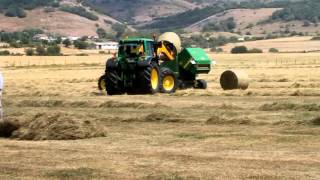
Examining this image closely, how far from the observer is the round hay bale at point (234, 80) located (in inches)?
1161

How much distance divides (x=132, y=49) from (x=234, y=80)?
14.3 feet

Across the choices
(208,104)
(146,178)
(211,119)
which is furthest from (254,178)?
(208,104)

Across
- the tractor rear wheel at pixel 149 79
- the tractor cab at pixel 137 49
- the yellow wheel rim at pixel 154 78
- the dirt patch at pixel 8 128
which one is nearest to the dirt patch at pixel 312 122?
the dirt patch at pixel 8 128

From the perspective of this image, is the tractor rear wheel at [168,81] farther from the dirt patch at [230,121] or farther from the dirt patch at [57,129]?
the dirt patch at [57,129]

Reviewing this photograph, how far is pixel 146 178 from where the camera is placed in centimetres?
1039

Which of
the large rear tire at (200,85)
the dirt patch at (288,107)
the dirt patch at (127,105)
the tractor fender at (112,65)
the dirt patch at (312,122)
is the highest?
the tractor fender at (112,65)

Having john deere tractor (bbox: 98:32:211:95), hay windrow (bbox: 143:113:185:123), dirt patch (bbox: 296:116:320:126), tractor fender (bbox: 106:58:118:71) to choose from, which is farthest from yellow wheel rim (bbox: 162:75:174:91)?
dirt patch (bbox: 296:116:320:126)

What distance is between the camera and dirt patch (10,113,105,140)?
14906 millimetres

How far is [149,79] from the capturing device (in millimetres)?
27641

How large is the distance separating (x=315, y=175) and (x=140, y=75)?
17839mm

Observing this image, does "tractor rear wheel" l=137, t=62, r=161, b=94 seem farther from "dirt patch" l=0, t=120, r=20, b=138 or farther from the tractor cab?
"dirt patch" l=0, t=120, r=20, b=138

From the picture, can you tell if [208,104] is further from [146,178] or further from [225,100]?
[146,178]

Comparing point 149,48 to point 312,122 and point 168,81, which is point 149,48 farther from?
point 312,122

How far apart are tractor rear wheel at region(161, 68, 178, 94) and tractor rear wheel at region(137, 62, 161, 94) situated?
0.91 feet
